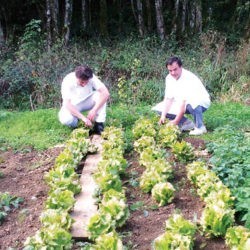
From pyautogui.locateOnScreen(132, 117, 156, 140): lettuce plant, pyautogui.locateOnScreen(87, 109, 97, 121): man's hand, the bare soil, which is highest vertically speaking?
pyautogui.locateOnScreen(87, 109, 97, 121): man's hand

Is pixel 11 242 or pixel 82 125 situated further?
pixel 82 125

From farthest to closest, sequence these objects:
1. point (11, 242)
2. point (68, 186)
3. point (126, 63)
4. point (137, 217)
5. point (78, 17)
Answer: point (78, 17)
point (126, 63)
point (68, 186)
point (137, 217)
point (11, 242)

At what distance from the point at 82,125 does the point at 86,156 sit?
55.2 inches

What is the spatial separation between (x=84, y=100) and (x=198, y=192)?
3.50 m

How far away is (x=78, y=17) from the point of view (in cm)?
1869

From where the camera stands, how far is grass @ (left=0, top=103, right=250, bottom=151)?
24.0ft

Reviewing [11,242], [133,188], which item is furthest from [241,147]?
[11,242]

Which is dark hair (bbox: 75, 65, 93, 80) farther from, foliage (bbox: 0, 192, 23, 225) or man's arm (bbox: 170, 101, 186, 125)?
foliage (bbox: 0, 192, 23, 225)

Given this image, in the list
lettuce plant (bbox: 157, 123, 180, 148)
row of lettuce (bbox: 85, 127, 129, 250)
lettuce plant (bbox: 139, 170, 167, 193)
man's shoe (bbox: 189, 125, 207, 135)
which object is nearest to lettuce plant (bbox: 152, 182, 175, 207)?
lettuce plant (bbox: 139, 170, 167, 193)

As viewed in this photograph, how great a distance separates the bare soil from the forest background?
2827mm

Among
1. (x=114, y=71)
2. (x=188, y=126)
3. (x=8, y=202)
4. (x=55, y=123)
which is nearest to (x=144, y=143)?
(x=188, y=126)

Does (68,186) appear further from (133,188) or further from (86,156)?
(86,156)

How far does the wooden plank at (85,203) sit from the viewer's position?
4105 mm

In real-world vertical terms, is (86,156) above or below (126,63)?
below
